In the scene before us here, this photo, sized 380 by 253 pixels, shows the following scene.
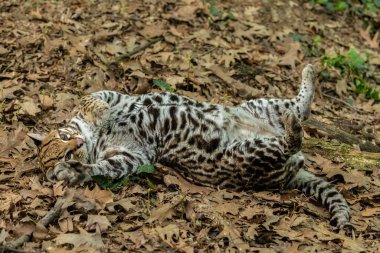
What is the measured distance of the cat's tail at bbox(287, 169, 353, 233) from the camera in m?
6.62

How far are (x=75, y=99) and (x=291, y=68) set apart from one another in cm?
421

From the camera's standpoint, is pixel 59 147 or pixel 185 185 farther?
pixel 185 185

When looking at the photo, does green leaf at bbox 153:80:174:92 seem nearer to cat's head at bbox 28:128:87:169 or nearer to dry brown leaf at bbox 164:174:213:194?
cat's head at bbox 28:128:87:169

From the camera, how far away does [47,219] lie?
6000 mm

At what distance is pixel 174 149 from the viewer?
24.2 ft

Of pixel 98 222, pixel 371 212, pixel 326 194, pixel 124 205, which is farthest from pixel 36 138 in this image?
pixel 371 212

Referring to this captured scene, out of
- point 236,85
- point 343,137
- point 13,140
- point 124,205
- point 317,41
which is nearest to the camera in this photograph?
point 124,205

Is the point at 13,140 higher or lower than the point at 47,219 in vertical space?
lower

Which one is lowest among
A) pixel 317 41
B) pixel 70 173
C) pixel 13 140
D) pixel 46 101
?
pixel 13 140

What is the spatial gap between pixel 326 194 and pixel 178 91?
130 inches

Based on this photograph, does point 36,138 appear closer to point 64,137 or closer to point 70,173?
point 64,137

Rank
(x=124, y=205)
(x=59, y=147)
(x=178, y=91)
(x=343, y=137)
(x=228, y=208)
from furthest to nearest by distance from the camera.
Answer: (x=178, y=91) < (x=343, y=137) < (x=59, y=147) < (x=228, y=208) < (x=124, y=205)

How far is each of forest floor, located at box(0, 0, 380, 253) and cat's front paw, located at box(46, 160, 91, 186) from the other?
0.11 metres

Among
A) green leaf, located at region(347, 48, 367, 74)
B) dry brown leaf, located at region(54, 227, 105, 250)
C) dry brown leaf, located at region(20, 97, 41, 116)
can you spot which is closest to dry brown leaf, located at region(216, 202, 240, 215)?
dry brown leaf, located at region(54, 227, 105, 250)
